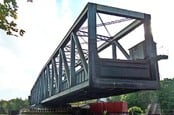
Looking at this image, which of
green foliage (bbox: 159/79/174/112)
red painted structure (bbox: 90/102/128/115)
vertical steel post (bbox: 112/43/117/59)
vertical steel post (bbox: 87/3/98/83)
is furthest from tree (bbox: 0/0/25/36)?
green foliage (bbox: 159/79/174/112)

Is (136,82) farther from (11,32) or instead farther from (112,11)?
(11,32)

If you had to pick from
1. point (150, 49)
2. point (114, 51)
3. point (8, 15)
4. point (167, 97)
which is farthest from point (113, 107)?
point (167, 97)

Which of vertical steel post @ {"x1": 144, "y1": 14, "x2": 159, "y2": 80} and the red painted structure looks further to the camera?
the red painted structure

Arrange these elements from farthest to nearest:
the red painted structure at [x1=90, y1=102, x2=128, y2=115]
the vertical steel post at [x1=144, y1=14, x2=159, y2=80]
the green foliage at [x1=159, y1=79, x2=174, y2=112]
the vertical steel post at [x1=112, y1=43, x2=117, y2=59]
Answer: the green foliage at [x1=159, y1=79, x2=174, y2=112], the red painted structure at [x1=90, y1=102, x2=128, y2=115], the vertical steel post at [x1=112, y1=43, x2=117, y2=59], the vertical steel post at [x1=144, y1=14, x2=159, y2=80]

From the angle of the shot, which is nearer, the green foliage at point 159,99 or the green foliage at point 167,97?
the green foliage at point 167,97

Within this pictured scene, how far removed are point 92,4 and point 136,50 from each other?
5104 mm

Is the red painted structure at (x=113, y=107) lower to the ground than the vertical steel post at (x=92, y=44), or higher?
lower

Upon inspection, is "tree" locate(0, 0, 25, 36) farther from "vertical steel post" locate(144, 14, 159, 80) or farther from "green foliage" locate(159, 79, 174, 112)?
"green foliage" locate(159, 79, 174, 112)

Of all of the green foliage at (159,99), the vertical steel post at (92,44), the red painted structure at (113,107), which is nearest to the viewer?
the vertical steel post at (92,44)

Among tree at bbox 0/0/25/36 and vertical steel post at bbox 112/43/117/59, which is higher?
vertical steel post at bbox 112/43/117/59

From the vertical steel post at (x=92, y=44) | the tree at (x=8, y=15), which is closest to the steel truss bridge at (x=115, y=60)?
the vertical steel post at (x=92, y=44)

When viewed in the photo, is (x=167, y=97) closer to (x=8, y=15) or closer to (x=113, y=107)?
(x=113, y=107)

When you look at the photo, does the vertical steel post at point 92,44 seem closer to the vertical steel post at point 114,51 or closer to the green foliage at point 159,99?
the vertical steel post at point 114,51

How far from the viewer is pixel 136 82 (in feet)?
56.7
